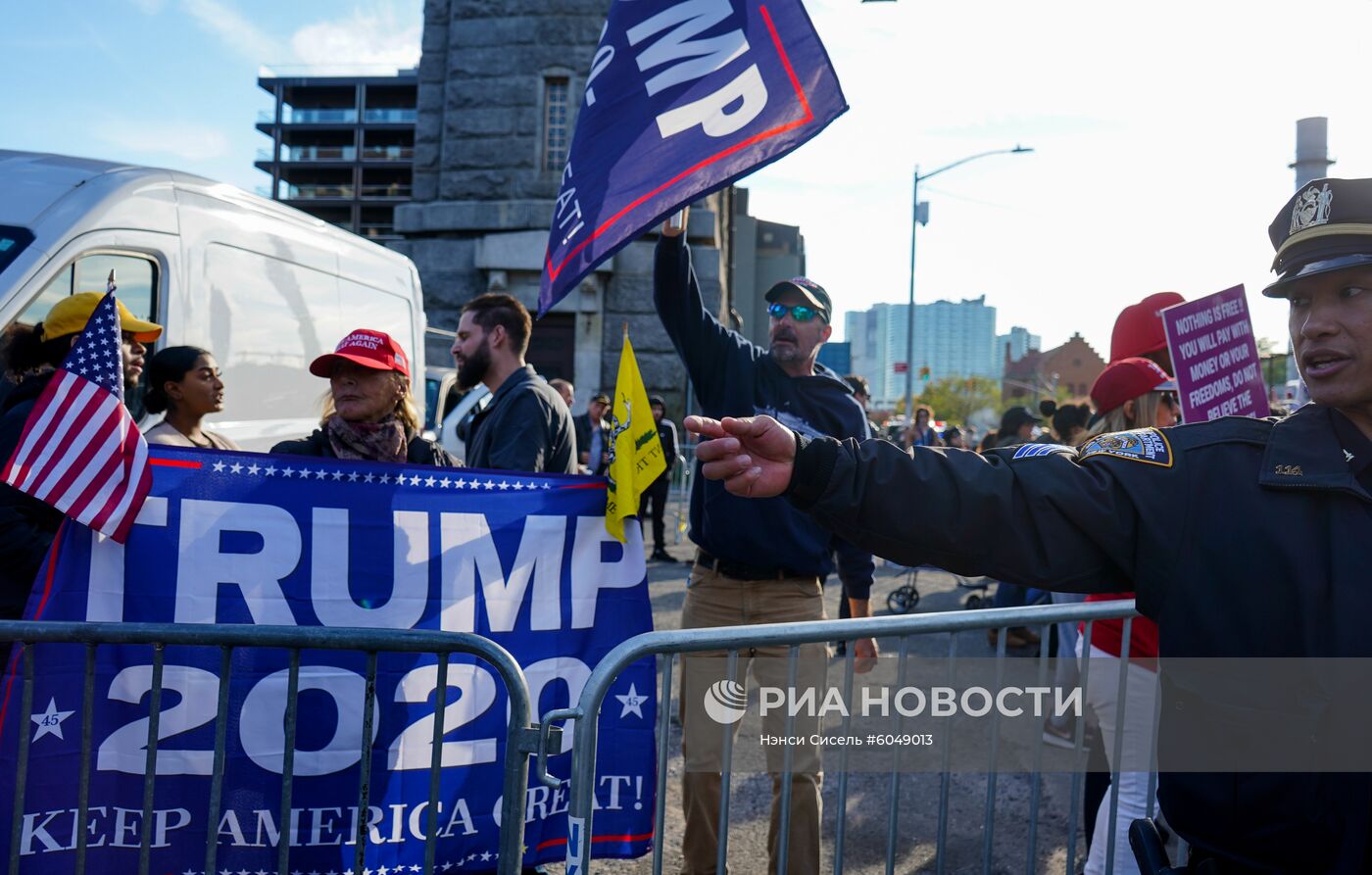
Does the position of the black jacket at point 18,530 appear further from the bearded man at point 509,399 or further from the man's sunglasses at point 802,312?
the man's sunglasses at point 802,312

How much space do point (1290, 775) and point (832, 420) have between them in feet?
8.44

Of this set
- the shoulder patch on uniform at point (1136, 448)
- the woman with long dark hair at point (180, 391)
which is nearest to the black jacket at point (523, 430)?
the woman with long dark hair at point (180, 391)

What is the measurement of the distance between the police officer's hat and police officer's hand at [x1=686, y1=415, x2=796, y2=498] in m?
0.93

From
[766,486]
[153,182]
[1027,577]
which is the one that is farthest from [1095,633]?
[153,182]

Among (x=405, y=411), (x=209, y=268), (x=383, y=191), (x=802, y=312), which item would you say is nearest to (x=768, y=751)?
(x=802, y=312)

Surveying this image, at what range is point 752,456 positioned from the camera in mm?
1812

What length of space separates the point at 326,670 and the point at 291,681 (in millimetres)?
576

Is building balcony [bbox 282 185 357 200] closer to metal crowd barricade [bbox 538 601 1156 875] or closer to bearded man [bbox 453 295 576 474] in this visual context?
bearded man [bbox 453 295 576 474]

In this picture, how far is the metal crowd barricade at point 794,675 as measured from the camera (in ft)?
7.40

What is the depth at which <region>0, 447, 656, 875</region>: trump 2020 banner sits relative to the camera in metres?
2.75

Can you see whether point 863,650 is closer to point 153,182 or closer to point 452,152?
point 153,182

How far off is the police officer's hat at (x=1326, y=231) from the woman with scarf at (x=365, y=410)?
2.89m

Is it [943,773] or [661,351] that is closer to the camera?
[943,773]

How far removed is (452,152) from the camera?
1812 centimetres
